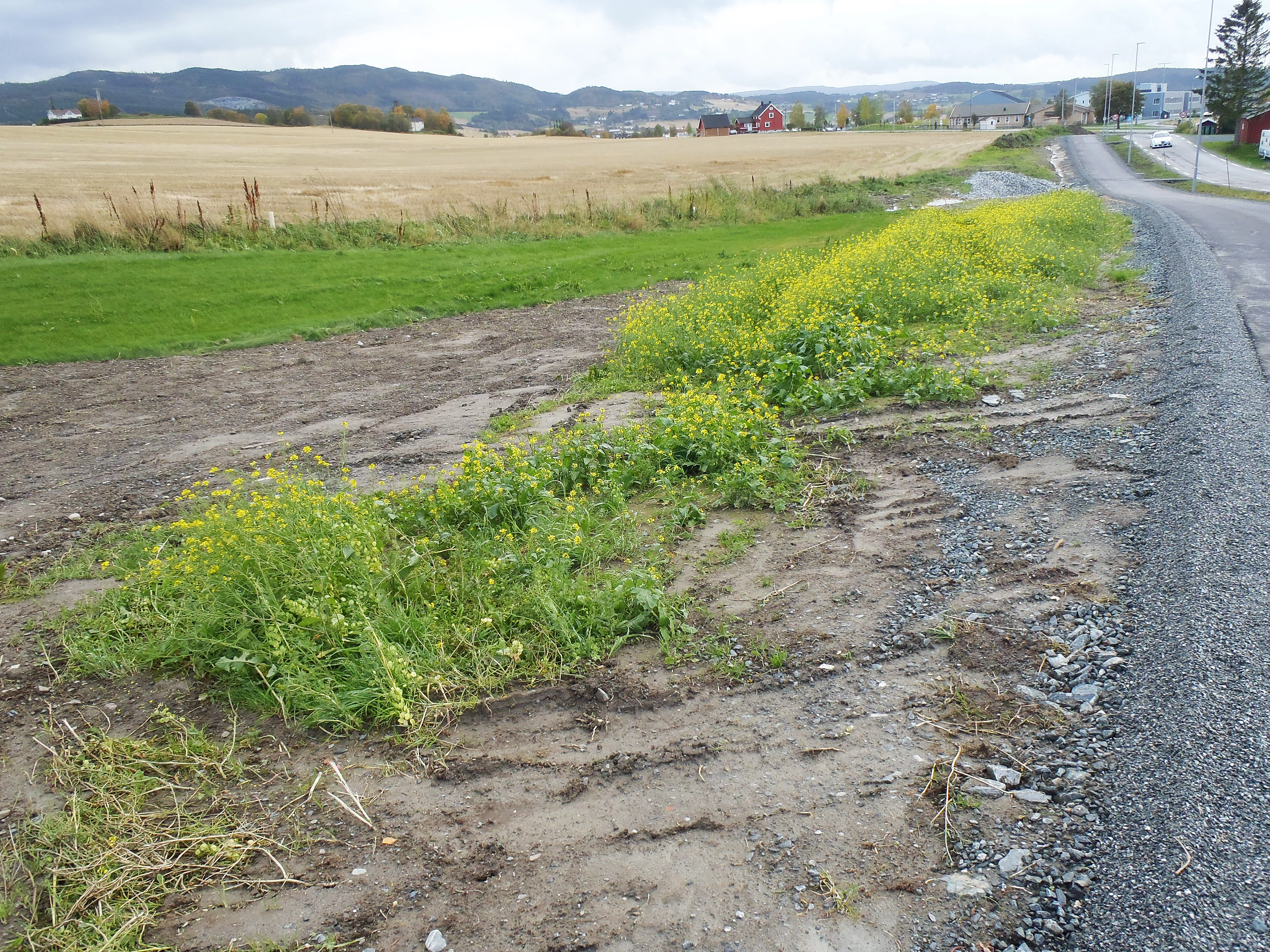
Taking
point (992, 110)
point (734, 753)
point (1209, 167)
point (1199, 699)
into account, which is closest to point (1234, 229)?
point (1199, 699)

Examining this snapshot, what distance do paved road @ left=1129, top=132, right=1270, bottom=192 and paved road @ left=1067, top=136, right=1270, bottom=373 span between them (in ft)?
5.52

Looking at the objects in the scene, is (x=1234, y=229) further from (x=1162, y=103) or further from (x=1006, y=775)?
(x=1162, y=103)

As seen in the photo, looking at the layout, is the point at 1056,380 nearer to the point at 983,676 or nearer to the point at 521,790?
the point at 983,676

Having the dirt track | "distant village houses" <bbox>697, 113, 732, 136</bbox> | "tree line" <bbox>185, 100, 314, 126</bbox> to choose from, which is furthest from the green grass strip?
"distant village houses" <bbox>697, 113, 732, 136</bbox>

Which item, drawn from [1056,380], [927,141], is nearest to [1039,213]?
[1056,380]

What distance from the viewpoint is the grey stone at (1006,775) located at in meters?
4.06

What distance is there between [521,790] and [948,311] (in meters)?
11.9

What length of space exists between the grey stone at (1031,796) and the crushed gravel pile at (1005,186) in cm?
3706

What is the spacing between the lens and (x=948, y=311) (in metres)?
13.7

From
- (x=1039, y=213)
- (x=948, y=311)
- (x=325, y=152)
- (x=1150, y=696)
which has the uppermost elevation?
(x=325, y=152)

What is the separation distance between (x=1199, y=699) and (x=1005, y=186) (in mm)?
45756

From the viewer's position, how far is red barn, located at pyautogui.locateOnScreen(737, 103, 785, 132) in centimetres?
15412

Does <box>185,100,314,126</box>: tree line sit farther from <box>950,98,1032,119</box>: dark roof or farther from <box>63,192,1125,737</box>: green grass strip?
<box>950,98,1032,119</box>: dark roof

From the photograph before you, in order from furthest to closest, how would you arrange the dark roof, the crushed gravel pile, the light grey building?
the dark roof < the light grey building < the crushed gravel pile
